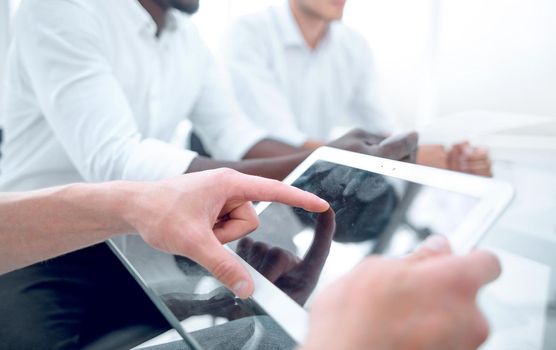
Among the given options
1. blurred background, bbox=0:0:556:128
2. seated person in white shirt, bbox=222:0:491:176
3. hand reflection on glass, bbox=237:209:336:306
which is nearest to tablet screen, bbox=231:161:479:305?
hand reflection on glass, bbox=237:209:336:306

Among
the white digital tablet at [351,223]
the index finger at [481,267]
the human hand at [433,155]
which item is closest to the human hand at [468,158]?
the human hand at [433,155]

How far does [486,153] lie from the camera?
1.72 ft

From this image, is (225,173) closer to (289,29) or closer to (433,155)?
(433,155)

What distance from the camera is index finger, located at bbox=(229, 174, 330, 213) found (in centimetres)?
34

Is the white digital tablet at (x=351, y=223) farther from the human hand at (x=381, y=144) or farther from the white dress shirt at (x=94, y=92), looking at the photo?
the white dress shirt at (x=94, y=92)

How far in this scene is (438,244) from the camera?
0.74 ft

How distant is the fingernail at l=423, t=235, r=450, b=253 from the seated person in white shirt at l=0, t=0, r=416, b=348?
0.22m

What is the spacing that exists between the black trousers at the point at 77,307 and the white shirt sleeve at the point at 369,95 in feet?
2.57

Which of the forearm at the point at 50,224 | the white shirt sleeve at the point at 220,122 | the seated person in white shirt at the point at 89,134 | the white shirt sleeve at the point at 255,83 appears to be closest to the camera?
the forearm at the point at 50,224

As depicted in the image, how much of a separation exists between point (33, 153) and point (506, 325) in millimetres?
667

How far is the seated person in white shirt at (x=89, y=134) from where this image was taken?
0.50m

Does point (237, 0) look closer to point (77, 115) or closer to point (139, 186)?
point (77, 115)

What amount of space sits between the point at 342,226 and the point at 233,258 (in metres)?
0.09

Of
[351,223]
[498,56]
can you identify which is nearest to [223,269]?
[351,223]
